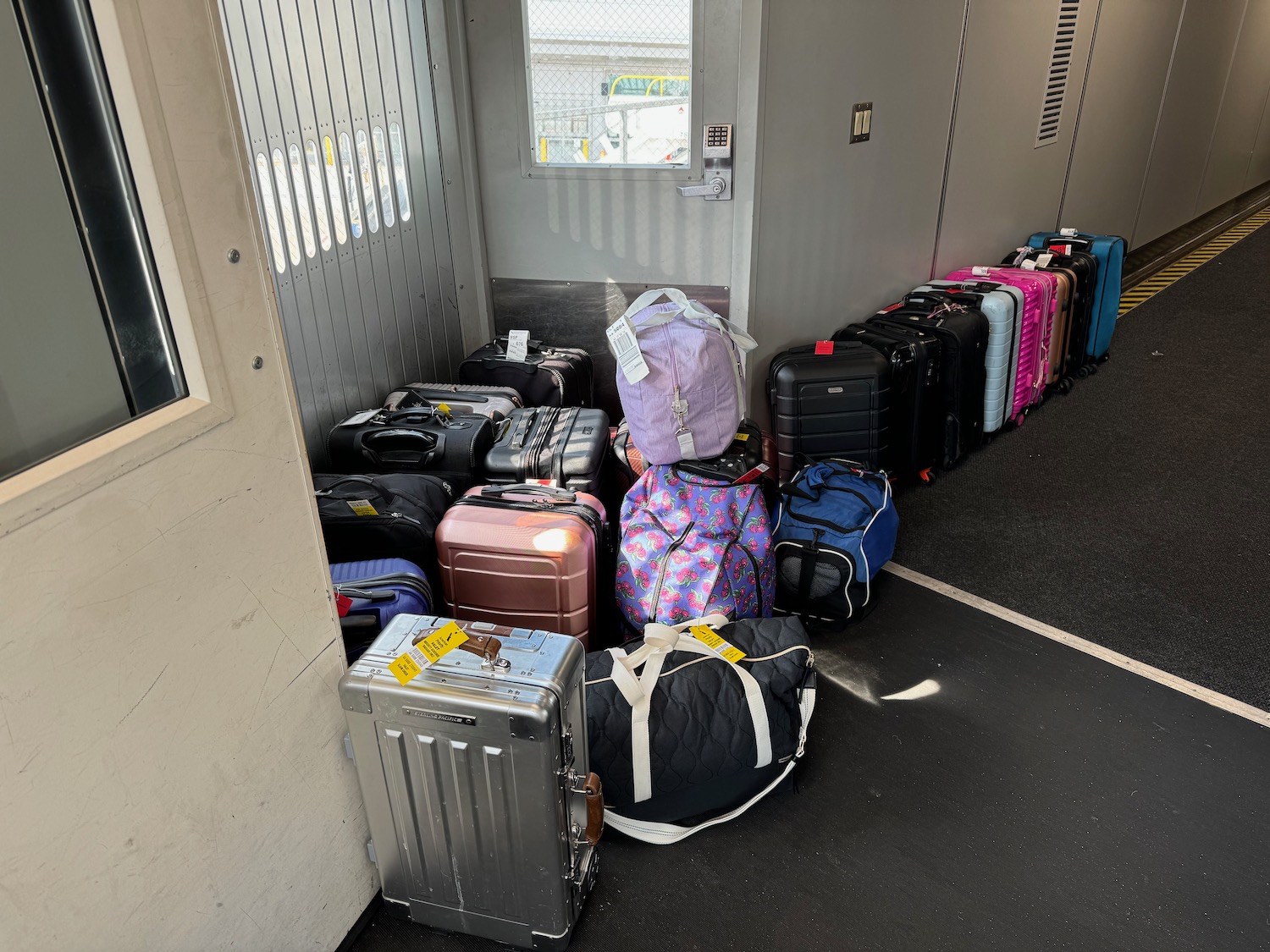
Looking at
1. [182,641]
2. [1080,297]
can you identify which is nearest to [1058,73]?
[1080,297]

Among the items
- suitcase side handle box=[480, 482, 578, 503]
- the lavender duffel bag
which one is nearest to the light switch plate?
the lavender duffel bag

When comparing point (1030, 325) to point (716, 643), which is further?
point (1030, 325)

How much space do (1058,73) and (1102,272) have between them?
1115 mm

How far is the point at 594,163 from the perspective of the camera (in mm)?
3352

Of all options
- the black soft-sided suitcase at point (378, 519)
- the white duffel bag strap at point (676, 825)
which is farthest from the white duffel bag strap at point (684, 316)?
the white duffel bag strap at point (676, 825)

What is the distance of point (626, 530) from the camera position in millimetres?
2648

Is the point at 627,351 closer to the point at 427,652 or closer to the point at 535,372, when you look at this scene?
the point at 535,372

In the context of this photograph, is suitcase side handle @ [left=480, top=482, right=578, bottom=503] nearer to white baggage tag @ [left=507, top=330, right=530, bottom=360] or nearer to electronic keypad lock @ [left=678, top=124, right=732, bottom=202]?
white baggage tag @ [left=507, top=330, right=530, bottom=360]

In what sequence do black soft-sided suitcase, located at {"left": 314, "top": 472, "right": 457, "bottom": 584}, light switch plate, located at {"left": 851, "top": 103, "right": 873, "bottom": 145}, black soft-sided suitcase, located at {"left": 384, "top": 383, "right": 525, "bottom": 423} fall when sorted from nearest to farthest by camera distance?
black soft-sided suitcase, located at {"left": 314, "top": 472, "right": 457, "bottom": 584}
black soft-sided suitcase, located at {"left": 384, "top": 383, "right": 525, "bottom": 423}
light switch plate, located at {"left": 851, "top": 103, "right": 873, "bottom": 145}

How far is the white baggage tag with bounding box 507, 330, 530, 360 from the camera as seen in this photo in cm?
332

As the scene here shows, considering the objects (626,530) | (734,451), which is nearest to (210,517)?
(626,530)

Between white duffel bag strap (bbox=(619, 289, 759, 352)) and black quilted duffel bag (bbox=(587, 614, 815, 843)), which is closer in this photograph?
black quilted duffel bag (bbox=(587, 614, 815, 843))

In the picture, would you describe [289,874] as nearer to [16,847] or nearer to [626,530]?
[16,847]

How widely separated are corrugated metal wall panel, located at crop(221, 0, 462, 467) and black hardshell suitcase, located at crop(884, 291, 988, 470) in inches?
79.0
